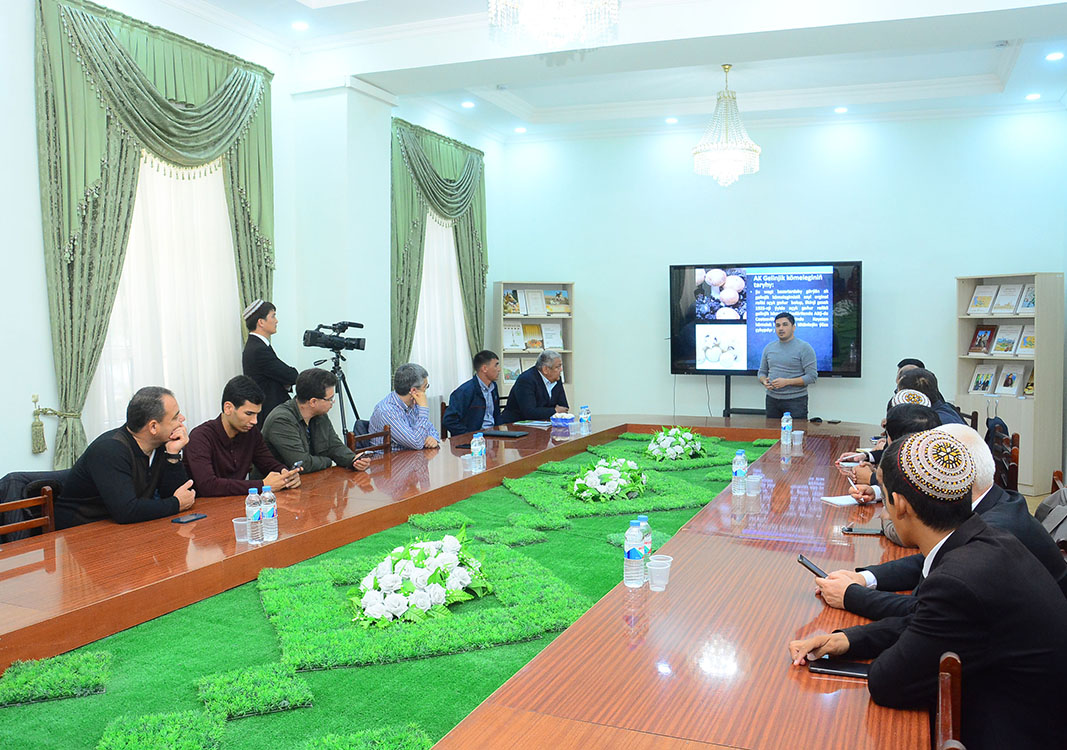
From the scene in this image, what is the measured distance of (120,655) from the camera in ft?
7.84

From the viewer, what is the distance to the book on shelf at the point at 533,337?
30.9ft

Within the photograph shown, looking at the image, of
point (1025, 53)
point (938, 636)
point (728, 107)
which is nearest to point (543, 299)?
point (728, 107)

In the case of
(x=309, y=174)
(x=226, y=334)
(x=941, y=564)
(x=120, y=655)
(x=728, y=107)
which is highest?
(x=728, y=107)

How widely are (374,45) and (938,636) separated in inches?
237

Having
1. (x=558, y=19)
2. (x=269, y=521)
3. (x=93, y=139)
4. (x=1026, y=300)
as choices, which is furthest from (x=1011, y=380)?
(x=93, y=139)

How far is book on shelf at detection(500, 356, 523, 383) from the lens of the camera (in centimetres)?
926


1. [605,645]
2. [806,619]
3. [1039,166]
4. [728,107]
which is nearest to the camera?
[605,645]

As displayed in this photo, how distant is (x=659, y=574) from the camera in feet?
8.11

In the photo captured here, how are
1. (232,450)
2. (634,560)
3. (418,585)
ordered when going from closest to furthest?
(634,560) < (418,585) < (232,450)

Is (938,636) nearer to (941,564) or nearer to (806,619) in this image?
(941,564)

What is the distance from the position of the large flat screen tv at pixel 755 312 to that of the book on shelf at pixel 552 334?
1.25 m

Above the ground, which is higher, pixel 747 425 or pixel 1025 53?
pixel 1025 53

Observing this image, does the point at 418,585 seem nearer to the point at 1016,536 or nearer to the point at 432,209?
the point at 1016,536

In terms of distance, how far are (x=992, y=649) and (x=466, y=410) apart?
5.17 m
